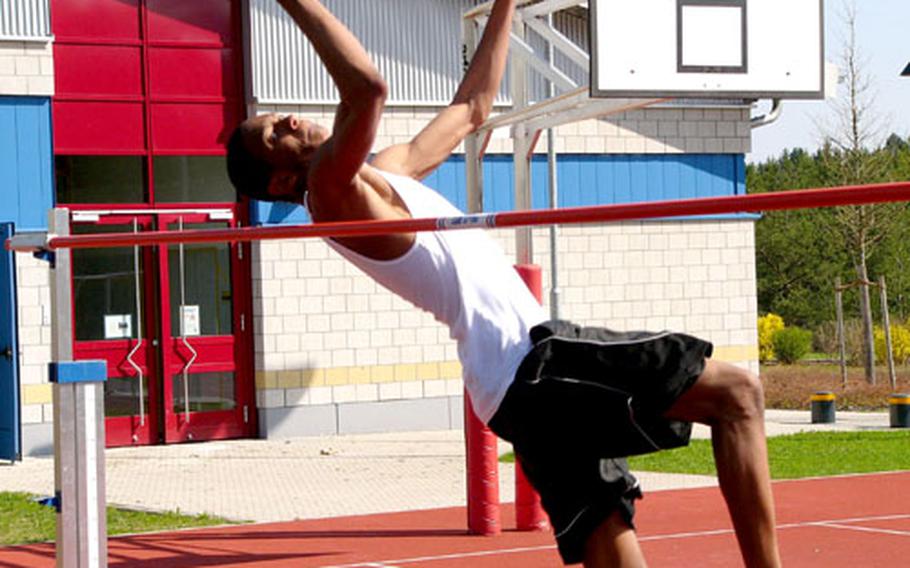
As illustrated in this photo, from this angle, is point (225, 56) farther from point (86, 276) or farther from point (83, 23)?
point (86, 276)

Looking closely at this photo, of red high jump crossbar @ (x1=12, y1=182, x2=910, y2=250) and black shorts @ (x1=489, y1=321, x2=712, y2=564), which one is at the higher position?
red high jump crossbar @ (x1=12, y1=182, x2=910, y2=250)

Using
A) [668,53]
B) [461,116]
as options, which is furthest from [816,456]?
[461,116]

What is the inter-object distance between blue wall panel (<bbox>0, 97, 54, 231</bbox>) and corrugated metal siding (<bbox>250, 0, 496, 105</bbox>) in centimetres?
232

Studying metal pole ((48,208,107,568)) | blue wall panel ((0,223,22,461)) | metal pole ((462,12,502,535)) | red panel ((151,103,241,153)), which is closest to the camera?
metal pole ((48,208,107,568))

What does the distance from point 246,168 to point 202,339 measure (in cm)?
1312

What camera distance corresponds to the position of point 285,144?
14.9ft

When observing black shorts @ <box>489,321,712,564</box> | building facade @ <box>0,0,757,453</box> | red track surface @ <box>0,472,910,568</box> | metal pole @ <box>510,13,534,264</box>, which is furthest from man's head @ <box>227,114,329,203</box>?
building facade @ <box>0,0,757,453</box>

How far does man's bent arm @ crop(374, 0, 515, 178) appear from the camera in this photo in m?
4.94

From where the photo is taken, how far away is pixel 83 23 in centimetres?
1692

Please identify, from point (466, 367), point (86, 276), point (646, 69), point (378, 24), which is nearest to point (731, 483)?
point (466, 367)

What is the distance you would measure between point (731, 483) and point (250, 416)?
14148mm

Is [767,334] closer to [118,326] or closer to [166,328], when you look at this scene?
[166,328]

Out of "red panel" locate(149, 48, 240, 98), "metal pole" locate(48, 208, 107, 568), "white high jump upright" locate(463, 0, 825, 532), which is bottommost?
"metal pole" locate(48, 208, 107, 568)

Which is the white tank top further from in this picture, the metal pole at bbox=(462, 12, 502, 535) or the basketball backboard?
the basketball backboard
